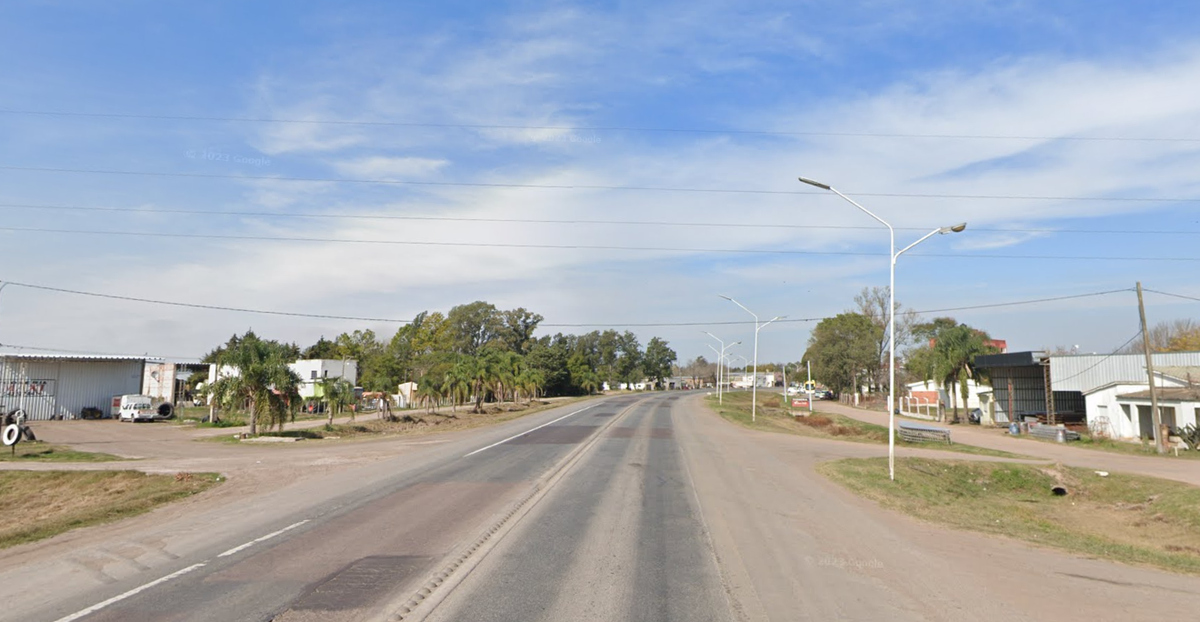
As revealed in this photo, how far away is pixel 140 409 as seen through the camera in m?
53.7

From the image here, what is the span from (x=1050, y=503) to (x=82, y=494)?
105ft

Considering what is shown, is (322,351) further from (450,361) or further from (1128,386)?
(1128,386)

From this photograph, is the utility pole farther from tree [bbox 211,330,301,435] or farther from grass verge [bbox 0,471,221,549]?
tree [bbox 211,330,301,435]

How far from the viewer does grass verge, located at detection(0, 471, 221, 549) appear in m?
15.6

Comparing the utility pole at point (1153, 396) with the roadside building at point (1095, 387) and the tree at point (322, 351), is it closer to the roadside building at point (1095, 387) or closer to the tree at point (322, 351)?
the roadside building at point (1095, 387)

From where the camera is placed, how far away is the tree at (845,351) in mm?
106188

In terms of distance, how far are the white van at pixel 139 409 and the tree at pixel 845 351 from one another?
8670 centimetres

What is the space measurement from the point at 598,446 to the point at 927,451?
17.0 meters

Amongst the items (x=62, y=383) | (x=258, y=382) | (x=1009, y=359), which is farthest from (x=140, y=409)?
(x=1009, y=359)

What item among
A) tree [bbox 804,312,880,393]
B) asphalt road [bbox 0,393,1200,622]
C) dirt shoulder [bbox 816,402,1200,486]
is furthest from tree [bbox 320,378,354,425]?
tree [bbox 804,312,880,393]

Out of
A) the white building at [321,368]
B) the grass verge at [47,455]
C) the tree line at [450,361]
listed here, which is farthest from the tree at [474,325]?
the grass verge at [47,455]

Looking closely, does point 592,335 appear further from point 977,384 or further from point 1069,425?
point 1069,425

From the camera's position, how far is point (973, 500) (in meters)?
23.3

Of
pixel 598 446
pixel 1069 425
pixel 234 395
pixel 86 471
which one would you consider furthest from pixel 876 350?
pixel 86 471
